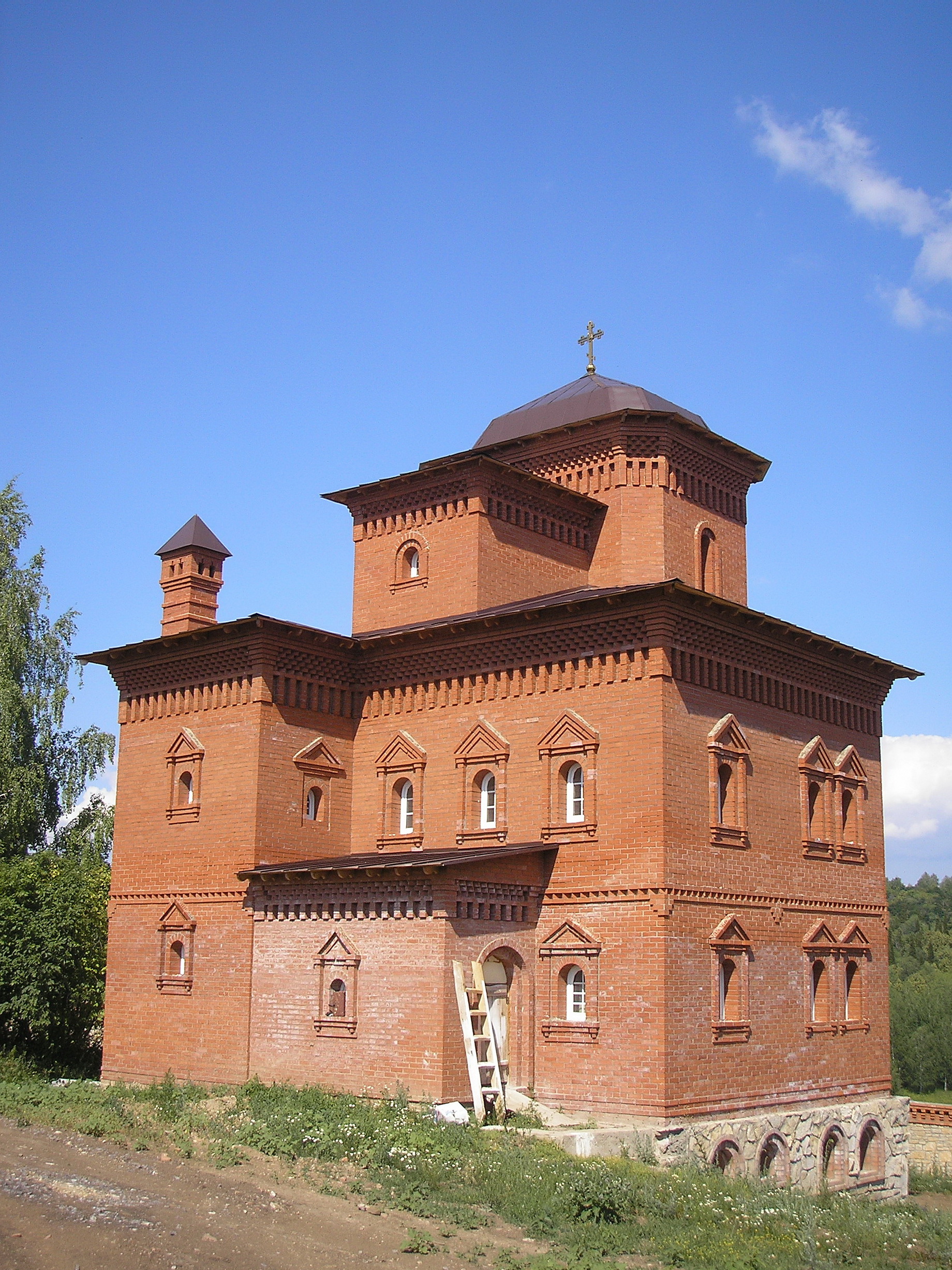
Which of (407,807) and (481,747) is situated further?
(407,807)

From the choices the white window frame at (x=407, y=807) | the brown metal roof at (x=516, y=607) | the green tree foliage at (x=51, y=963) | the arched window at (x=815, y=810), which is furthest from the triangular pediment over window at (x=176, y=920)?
the arched window at (x=815, y=810)

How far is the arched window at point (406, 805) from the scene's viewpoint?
72.6 feet

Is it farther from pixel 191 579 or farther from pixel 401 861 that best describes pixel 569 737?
pixel 191 579

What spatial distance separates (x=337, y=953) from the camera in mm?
19422

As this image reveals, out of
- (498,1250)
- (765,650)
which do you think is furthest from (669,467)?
(498,1250)

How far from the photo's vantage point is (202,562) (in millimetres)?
25250

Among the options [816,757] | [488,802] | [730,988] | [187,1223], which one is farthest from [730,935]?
[187,1223]

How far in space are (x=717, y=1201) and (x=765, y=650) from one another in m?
8.71

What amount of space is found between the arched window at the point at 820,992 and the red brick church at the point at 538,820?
0.16 feet

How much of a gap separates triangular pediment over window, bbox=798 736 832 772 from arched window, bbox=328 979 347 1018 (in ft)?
26.7

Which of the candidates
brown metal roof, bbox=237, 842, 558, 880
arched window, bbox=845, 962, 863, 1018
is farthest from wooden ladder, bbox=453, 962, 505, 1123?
arched window, bbox=845, 962, 863, 1018

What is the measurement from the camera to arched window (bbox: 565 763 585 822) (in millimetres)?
19984

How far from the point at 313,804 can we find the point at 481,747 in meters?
3.14

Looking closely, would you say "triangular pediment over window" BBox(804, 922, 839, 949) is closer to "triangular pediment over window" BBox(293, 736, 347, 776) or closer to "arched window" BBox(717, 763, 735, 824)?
"arched window" BBox(717, 763, 735, 824)
